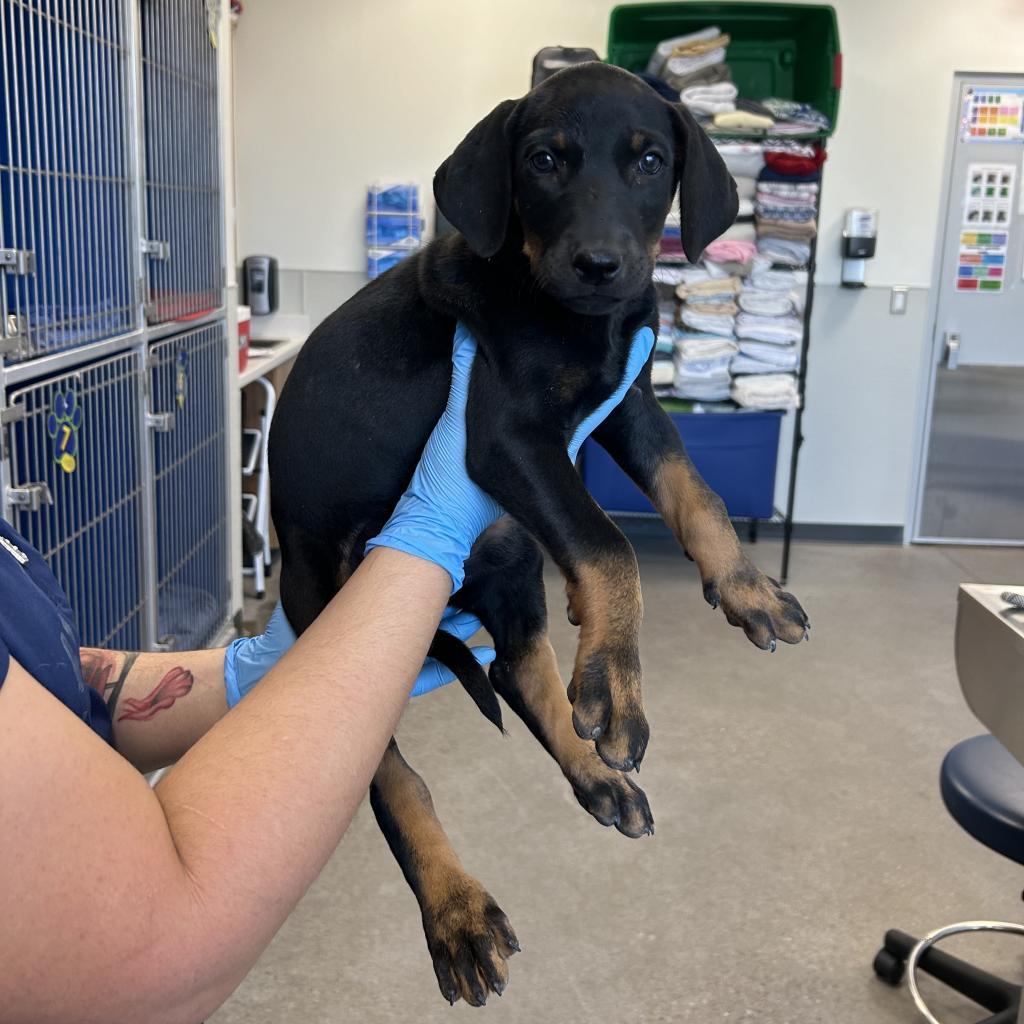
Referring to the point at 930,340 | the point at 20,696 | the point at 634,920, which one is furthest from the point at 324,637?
the point at 930,340

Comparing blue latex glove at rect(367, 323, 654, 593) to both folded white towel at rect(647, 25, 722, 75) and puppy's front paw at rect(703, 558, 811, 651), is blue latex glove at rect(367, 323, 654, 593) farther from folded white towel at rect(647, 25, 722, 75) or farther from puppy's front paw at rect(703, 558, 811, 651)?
folded white towel at rect(647, 25, 722, 75)

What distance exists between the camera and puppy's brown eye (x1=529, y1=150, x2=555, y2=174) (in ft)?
3.76

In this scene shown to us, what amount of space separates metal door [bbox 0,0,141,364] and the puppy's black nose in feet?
3.71

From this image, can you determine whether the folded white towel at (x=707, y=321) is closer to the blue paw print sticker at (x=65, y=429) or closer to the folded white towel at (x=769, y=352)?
the folded white towel at (x=769, y=352)

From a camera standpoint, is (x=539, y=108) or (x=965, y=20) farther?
(x=965, y=20)

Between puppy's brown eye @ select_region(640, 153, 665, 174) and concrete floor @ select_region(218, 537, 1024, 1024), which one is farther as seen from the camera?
concrete floor @ select_region(218, 537, 1024, 1024)

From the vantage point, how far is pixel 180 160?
9.37 feet

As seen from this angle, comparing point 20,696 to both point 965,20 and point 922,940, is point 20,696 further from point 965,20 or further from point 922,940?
point 965,20

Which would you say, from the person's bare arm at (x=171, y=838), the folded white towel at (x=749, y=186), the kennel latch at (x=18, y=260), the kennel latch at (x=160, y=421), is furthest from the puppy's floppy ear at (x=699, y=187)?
the folded white towel at (x=749, y=186)

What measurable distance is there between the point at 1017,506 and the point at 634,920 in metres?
3.75

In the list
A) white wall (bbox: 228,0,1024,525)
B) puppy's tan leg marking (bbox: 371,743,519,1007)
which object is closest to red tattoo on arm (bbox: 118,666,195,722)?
puppy's tan leg marking (bbox: 371,743,519,1007)

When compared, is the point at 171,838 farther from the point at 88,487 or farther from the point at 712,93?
the point at 712,93

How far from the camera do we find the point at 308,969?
2.24 meters

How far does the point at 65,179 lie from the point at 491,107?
3.23 metres
